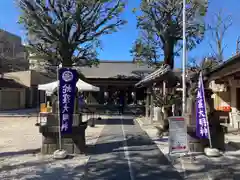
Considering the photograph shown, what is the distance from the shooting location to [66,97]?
664cm

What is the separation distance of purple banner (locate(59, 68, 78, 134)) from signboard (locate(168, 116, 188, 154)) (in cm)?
253

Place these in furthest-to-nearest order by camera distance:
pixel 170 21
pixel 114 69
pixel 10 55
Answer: pixel 10 55
pixel 114 69
pixel 170 21

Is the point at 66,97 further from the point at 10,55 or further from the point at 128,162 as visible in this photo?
the point at 10,55

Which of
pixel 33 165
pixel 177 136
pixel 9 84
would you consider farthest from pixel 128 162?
pixel 9 84

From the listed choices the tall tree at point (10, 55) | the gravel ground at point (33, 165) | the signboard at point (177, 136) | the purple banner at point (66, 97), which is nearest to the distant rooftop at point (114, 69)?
the tall tree at point (10, 55)

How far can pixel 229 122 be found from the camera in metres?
13.6

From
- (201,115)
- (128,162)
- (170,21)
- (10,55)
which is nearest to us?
(128,162)

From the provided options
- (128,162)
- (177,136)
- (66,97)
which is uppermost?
(66,97)

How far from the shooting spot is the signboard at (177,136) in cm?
635

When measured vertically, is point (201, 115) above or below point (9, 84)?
below

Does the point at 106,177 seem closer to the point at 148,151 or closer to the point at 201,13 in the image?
the point at 148,151

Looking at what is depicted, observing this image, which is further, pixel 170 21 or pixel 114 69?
pixel 114 69

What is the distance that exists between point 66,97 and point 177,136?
294 cm

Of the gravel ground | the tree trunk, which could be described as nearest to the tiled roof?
the tree trunk
